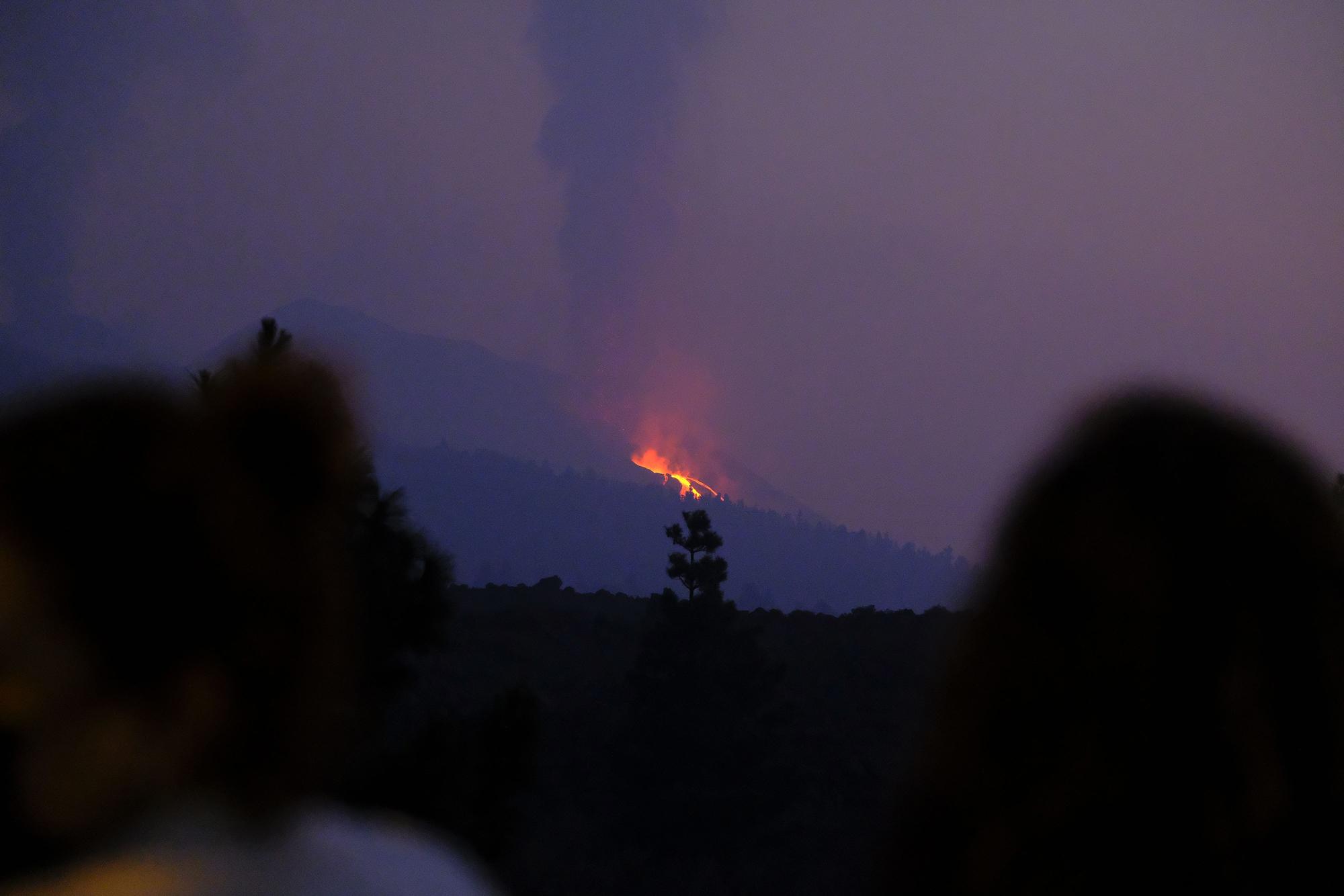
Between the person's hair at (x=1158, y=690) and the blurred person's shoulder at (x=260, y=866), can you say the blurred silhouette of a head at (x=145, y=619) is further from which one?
the person's hair at (x=1158, y=690)

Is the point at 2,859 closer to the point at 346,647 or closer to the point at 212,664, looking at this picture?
the point at 212,664

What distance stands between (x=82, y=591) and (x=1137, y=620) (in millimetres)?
1514

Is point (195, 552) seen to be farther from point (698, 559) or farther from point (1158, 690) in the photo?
point (698, 559)

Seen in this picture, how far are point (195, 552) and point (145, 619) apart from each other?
0.37ft

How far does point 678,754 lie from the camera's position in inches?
A: 624

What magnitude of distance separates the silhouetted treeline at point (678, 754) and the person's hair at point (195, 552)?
14.3ft

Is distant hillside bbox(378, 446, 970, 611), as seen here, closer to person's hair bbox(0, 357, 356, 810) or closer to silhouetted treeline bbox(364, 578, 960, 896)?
silhouetted treeline bbox(364, 578, 960, 896)

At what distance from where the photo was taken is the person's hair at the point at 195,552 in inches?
52.4

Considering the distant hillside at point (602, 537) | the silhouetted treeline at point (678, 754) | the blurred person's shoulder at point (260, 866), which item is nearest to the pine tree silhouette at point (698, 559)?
the silhouetted treeline at point (678, 754)

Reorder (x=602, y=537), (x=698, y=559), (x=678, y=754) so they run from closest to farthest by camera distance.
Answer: (x=678, y=754) → (x=698, y=559) → (x=602, y=537)

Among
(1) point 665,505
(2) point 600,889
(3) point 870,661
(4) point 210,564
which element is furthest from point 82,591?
(1) point 665,505

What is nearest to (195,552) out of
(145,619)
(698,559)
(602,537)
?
(145,619)

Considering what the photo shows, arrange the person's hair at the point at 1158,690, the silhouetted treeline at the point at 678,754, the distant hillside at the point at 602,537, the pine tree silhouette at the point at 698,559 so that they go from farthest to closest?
the distant hillside at the point at 602,537, the pine tree silhouette at the point at 698,559, the silhouetted treeline at the point at 678,754, the person's hair at the point at 1158,690

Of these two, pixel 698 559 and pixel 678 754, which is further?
pixel 698 559
